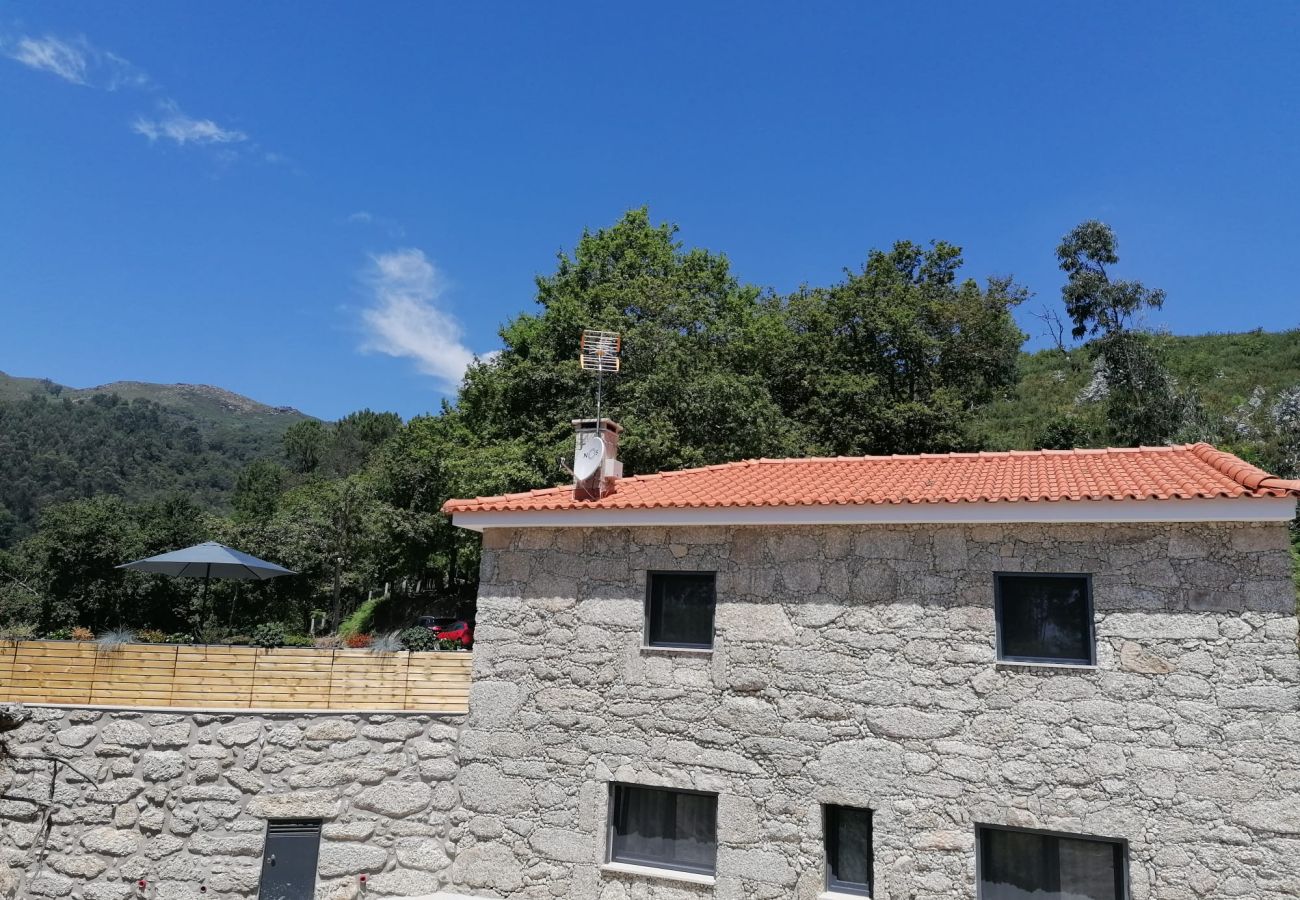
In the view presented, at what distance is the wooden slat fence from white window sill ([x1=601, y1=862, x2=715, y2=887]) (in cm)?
276

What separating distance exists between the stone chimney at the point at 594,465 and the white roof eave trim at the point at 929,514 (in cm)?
58

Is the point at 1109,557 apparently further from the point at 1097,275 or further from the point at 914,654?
the point at 1097,275

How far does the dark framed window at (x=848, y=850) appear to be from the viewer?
9.20 metres

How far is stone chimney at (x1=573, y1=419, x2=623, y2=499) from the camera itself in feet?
36.4

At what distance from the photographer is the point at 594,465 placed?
1109 cm

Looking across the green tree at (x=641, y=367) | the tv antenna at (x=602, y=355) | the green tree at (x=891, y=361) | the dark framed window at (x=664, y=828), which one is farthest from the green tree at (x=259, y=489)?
the dark framed window at (x=664, y=828)

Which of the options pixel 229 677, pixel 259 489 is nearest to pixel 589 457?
pixel 229 677

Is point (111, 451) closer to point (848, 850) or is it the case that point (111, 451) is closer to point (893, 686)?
point (848, 850)

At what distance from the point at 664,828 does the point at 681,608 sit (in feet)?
8.58

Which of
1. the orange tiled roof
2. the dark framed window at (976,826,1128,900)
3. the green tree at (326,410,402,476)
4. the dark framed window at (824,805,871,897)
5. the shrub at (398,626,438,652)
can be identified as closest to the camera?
the dark framed window at (976,826,1128,900)

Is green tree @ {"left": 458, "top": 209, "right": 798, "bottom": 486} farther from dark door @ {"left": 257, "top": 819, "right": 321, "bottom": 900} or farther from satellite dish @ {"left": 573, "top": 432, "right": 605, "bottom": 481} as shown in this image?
dark door @ {"left": 257, "top": 819, "right": 321, "bottom": 900}

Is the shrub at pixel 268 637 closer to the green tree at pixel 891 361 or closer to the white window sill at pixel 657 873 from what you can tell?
the white window sill at pixel 657 873

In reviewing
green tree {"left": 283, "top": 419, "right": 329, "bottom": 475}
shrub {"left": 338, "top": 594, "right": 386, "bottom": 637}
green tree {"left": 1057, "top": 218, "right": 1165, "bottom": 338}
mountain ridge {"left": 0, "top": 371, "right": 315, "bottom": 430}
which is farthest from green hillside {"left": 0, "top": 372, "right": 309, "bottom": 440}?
green tree {"left": 1057, "top": 218, "right": 1165, "bottom": 338}

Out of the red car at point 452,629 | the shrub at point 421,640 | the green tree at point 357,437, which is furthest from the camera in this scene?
the green tree at point 357,437
